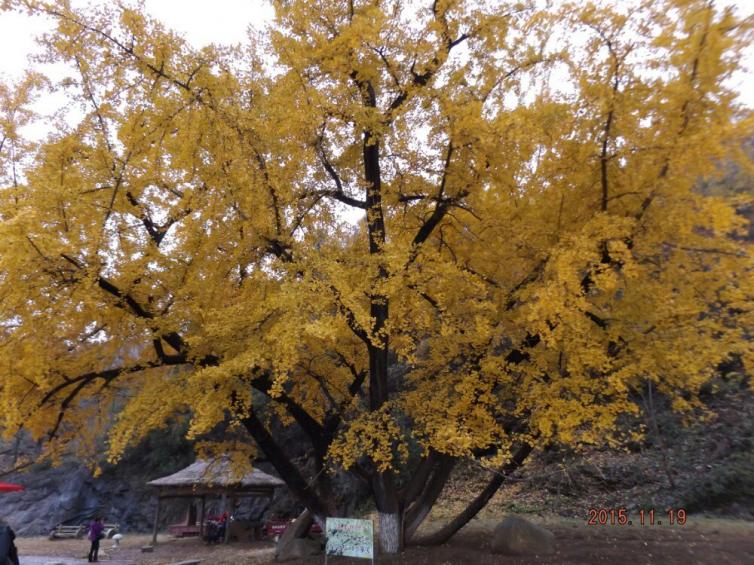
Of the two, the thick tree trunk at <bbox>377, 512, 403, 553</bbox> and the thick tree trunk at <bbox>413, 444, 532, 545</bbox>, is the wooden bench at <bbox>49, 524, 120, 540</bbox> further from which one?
the thick tree trunk at <bbox>377, 512, 403, 553</bbox>

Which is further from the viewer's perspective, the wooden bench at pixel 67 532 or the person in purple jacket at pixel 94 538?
the wooden bench at pixel 67 532

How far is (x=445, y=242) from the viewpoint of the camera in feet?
30.9

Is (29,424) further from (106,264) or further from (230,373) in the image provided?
(230,373)

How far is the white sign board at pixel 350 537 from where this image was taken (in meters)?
7.15

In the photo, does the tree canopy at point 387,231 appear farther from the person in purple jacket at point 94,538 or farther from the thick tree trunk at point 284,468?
the person in purple jacket at point 94,538

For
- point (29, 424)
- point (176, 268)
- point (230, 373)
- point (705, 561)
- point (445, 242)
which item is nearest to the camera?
point (230, 373)

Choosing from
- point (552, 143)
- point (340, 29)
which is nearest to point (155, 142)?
point (340, 29)

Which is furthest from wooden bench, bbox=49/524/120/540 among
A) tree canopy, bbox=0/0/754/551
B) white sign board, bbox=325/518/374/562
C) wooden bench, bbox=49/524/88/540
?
white sign board, bbox=325/518/374/562

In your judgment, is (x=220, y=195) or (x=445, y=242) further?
(x=445, y=242)

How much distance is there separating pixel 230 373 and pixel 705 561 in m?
7.56
